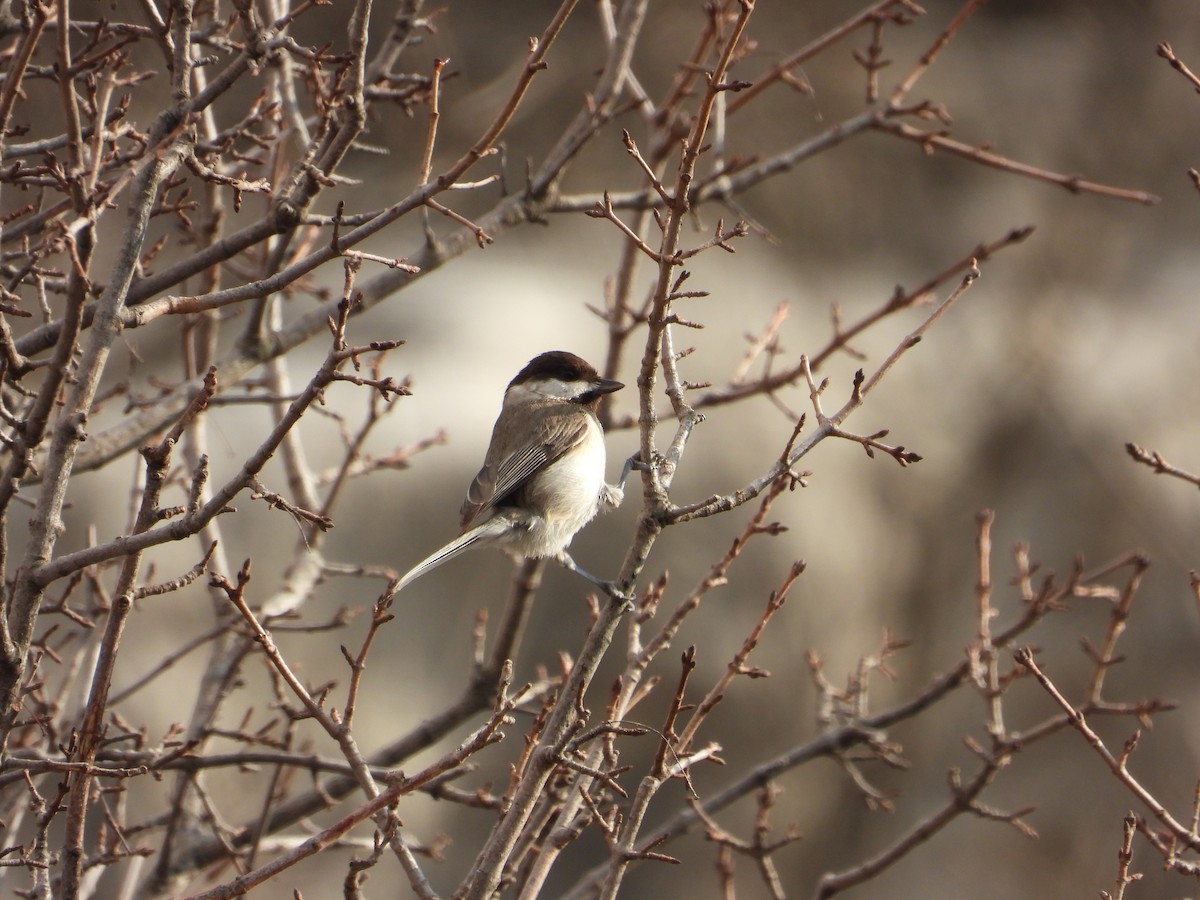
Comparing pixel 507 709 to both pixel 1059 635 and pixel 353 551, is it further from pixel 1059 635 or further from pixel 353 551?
pixel 1059 635

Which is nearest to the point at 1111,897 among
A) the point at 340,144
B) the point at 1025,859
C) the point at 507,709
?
the point at 507,709

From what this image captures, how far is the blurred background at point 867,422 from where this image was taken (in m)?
8.31

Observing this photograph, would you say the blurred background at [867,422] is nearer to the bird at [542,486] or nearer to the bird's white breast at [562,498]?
the bird at [542,486]

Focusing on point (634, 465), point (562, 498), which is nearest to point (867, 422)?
point (562, 498)

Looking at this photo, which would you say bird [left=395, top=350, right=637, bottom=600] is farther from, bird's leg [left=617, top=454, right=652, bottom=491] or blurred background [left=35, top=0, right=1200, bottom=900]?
blurred background [left=35, top=0, right=1200, bottom=900]

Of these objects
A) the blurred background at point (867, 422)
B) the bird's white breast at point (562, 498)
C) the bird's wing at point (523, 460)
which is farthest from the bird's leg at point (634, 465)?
the blurred background at point (867, 422)

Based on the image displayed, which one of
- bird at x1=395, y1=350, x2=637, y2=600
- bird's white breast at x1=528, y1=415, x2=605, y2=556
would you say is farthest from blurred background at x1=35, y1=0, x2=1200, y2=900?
bird's white breast at x1=528, y1=415, x2=605, y2=556

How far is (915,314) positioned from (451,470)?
16.4ft

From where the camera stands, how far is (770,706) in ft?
29.9

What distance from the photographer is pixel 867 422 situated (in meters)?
10.0

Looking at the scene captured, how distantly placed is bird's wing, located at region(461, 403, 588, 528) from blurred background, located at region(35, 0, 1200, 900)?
3741mm

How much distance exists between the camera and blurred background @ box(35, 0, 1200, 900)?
831cm

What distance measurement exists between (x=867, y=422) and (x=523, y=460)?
6.52 metres

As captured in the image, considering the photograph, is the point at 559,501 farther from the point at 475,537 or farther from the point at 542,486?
the point at 475,537
